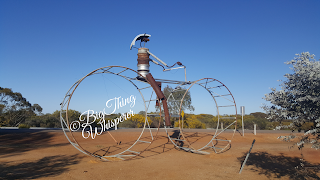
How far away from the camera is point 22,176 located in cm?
699

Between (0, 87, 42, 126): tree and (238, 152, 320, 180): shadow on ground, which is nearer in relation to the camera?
(238, 152, 320, 180): shadow on ground

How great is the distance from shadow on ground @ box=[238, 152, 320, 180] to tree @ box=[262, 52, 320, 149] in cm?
185

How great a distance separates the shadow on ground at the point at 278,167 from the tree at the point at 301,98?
73.0 inches

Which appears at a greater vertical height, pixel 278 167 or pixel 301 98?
pixel 301 98

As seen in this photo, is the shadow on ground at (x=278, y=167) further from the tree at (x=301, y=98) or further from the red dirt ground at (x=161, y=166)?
the tree at (x=301, y=98)

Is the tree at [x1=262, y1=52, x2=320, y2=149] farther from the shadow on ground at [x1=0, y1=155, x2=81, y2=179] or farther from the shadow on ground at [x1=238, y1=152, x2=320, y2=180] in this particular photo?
the shadow on ground at [x1=0, y1=155, x2=81, y2=179]

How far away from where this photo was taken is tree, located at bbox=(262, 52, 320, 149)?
5.22m

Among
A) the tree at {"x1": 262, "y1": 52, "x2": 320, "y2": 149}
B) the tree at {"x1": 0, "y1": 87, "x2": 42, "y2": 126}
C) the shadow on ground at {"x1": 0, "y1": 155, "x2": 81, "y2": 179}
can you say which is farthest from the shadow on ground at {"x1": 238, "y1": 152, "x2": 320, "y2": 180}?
the tree at {"x1": 0, "y1": 87, "x2": 42, "y2": 126}

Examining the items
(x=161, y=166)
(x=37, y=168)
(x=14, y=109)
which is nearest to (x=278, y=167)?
(x=161, y=166)

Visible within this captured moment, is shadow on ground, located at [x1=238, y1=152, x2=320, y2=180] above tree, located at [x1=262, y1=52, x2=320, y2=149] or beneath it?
beneath

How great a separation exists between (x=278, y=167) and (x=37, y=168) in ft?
30.7

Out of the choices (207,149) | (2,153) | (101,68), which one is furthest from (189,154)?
(2,153)

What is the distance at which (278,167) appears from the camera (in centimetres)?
916

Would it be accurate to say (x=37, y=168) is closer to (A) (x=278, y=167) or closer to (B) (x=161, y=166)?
(B) (x=161, y=166)
